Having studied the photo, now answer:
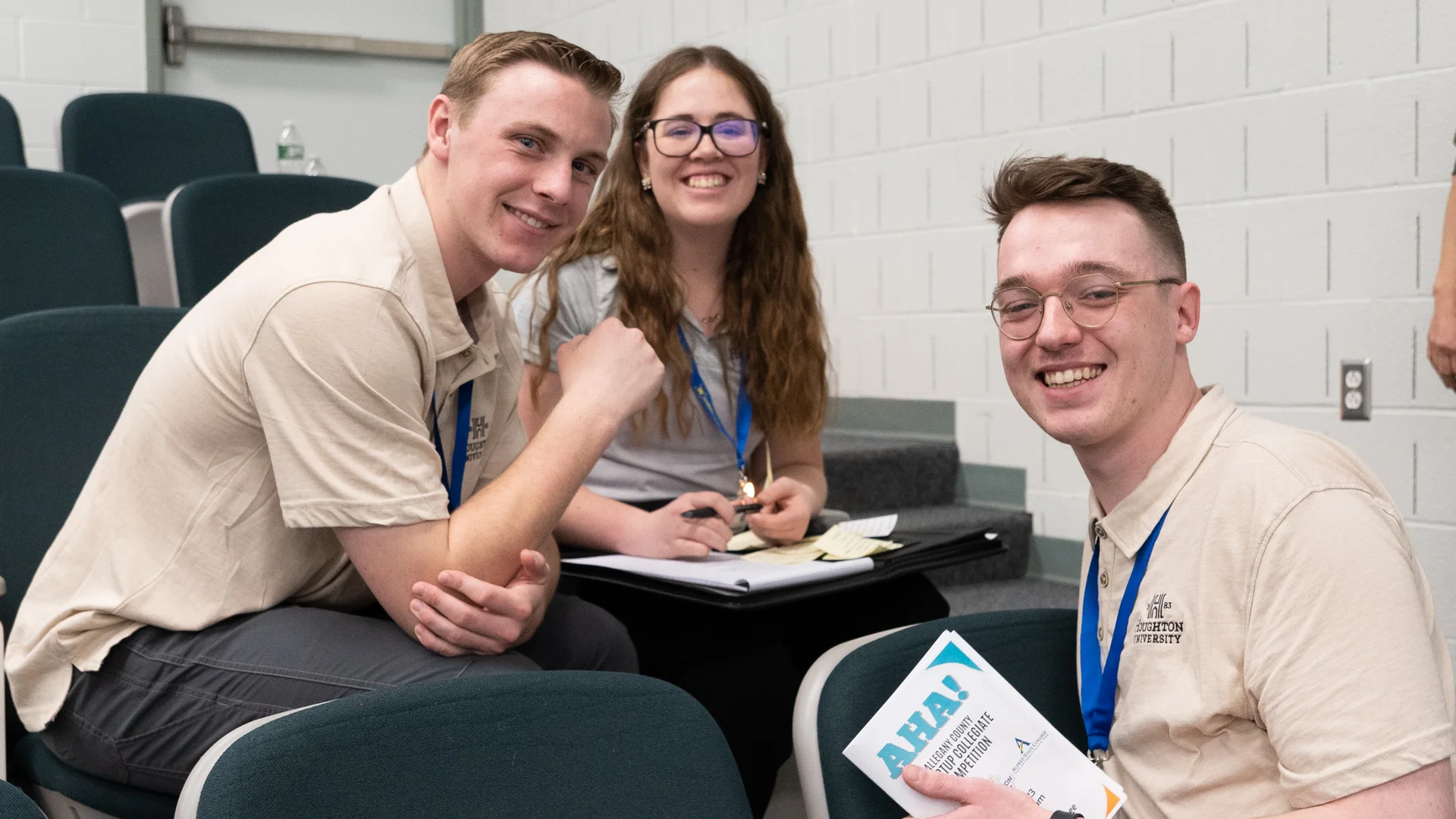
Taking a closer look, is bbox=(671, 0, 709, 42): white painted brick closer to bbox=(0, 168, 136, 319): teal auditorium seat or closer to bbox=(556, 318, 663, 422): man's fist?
bbox=(0, 168, 136, 319): teal auditorium seat

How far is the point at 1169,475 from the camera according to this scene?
1158 mm

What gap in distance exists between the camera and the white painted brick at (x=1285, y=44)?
2787mm

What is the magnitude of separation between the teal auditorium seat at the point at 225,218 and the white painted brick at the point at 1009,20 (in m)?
1.85

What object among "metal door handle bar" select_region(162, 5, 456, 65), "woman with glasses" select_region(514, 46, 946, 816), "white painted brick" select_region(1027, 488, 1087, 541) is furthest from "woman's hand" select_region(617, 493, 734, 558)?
"metal door handle bar" select_region(162, 5, 456, 65)

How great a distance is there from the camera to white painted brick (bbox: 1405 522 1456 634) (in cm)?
262

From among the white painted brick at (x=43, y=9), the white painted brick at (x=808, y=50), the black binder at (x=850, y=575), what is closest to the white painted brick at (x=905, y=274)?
the white painted brick at (x=808, y=50)

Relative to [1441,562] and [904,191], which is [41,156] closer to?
[904,191]

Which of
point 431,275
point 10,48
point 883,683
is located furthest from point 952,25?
point 10,48

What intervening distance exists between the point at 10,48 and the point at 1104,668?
15.1ft

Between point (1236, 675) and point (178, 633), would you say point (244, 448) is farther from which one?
point (1236, 675)

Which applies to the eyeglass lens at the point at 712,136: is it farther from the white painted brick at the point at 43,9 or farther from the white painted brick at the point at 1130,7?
the white painted brick at the point at 43,9

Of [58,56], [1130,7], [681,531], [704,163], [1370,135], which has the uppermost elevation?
[58,56]

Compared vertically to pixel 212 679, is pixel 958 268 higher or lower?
higher

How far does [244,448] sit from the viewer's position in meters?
1.36
